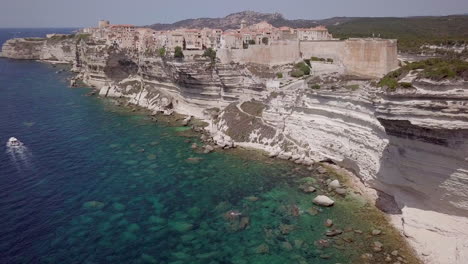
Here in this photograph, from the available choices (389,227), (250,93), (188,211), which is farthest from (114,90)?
(389,227)

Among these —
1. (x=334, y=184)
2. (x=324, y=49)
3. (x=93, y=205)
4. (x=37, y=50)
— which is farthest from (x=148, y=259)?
(x=37, y=50)

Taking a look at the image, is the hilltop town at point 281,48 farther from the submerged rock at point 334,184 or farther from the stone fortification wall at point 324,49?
the submerged rock at point 334,184

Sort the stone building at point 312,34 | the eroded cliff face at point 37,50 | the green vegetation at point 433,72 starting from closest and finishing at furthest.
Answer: the green vegetation at point 433,72, the stone building at point 312,34, the eroded cliff face at point 37,50

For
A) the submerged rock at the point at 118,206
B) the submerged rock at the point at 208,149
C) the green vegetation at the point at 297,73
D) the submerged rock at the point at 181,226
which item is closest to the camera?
the submerged rock at the point at 181,226

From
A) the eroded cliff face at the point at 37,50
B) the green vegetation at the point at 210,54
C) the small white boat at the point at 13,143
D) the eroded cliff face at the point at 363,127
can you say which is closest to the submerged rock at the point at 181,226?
the eroded cliff face at the point at 363,127

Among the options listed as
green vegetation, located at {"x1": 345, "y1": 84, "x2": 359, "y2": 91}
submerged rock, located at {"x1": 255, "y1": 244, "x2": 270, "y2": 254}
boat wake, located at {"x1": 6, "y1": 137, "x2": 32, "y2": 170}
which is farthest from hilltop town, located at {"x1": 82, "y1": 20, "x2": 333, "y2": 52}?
submerged rock, located at {"x1": 255, "y1": 244, "x2": 270, "y2": 254}

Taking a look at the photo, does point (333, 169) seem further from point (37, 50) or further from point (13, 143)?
point (37, 50)
